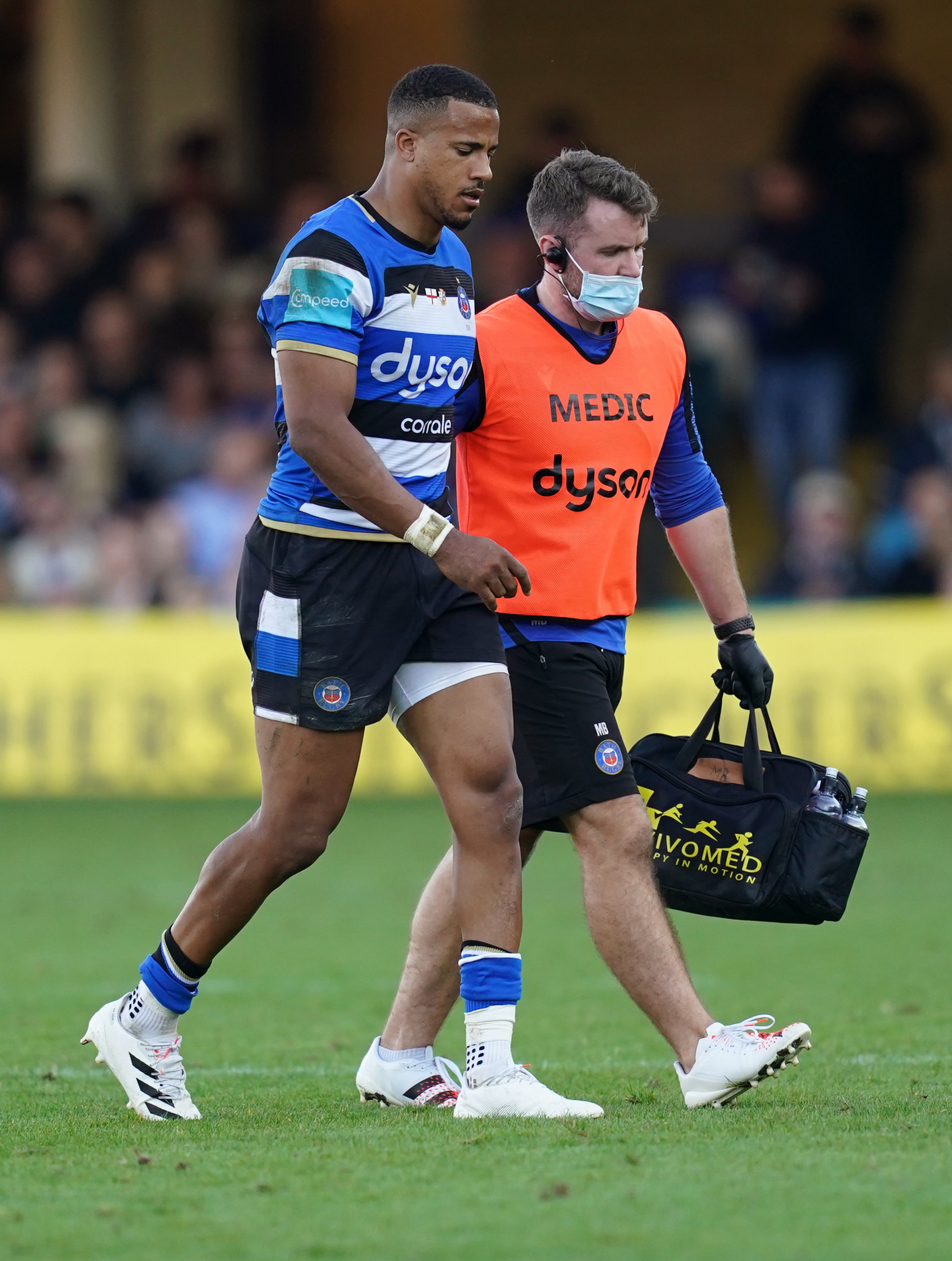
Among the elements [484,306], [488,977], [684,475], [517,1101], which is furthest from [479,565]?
[484,306]

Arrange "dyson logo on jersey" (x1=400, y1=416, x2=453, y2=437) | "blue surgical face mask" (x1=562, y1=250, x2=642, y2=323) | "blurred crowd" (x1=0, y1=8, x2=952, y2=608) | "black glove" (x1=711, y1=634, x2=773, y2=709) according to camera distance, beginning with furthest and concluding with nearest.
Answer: "blurred crowd" (x1=0, y1=8, x2=952, y2=608), "black glove" (x1=711, y1=634, x2=773, y2=709), "blue surgical face mask" (x1=562, y1=250, x2=642, y2=323), "dyson logo on jersey" (x1=400, y1=416, x2=453, y2=437)

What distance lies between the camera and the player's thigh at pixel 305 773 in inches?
189

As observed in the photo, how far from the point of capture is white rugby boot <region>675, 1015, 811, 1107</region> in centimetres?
476

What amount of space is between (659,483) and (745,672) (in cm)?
55

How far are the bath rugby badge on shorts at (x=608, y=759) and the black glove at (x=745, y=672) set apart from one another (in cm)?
48

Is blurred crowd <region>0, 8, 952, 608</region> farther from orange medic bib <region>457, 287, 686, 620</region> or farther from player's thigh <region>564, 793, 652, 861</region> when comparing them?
player's thigh <region>564, 793, 652, 861</region>

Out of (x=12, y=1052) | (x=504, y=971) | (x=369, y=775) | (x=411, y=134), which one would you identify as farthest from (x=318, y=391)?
(x=369, y=775)

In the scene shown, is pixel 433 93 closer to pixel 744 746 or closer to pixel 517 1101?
pixel 744 746

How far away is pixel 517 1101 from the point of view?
4777 millimetres

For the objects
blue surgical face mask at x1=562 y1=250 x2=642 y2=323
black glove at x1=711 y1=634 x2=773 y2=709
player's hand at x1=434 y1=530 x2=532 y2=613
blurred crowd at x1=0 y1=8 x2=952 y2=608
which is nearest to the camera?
player's hand at x1=434 y1=530 x2=532 y2=613

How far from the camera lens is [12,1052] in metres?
5.93

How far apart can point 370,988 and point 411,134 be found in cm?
335

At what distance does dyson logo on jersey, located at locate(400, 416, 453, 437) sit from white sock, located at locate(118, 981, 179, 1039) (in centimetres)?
147

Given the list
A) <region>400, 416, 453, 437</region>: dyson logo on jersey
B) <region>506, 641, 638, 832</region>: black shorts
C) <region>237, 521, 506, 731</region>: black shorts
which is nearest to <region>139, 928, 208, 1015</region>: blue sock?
<region>237, 521, 506, 731</region>: black shorts
